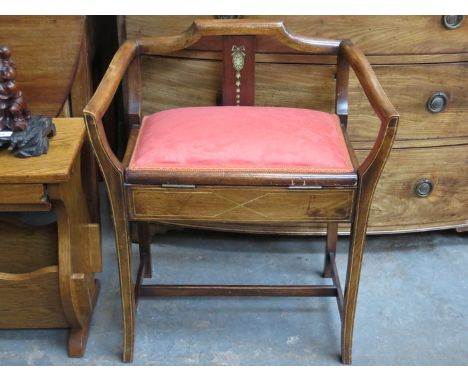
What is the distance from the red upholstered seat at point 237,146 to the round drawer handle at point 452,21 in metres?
0.39

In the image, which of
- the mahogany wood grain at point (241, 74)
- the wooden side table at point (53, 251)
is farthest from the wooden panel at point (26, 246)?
the mahogany wood grain at point (241, 74)

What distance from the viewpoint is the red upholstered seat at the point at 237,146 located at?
138 cm

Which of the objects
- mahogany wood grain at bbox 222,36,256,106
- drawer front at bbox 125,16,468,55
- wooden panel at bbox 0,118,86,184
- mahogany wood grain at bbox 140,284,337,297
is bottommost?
mahogany wood grain at bbox 140,284,337,297

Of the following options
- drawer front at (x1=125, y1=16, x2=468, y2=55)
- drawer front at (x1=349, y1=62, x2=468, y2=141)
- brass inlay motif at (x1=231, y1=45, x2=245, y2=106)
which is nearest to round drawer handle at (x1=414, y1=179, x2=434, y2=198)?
drawer front at (x1=349, y1=62, x2=468, y2=141)

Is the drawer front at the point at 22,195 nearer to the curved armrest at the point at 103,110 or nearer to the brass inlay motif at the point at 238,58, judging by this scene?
the curved armrest at the point at 103,110

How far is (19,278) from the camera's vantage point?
1.59 m

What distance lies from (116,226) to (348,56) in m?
0.65

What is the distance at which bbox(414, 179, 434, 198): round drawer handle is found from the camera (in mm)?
1902

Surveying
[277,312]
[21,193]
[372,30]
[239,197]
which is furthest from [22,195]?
[372,30]

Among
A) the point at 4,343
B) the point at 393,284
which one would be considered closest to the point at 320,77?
the point at 393,284

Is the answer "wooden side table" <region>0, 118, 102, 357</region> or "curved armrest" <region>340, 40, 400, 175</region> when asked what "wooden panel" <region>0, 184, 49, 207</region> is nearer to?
"wooden side table" <region>0, 118, 102, 357</region>

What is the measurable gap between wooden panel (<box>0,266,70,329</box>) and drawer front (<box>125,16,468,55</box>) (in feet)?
2.13
